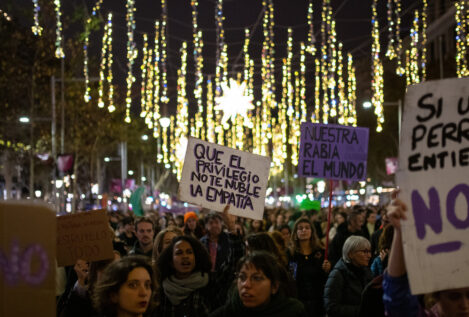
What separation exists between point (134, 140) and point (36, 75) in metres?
29.3

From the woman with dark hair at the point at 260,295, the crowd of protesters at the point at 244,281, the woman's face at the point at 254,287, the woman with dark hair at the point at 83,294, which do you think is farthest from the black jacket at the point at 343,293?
the woman with dark hair at the point at 83,294

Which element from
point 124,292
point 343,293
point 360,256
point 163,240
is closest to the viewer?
point 124,292

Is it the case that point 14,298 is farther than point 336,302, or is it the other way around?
point 336,302

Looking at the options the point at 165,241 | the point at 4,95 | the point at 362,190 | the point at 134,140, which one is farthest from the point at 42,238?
the point at 362,190

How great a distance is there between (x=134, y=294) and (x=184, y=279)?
1.41m

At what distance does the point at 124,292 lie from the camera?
184 inches

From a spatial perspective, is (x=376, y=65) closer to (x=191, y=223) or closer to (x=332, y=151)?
(x=191, y=223)

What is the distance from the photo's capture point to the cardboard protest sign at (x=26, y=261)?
3.25 m

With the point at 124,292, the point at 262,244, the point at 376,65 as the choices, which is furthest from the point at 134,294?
the point at 376,65

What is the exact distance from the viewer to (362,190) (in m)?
65.4

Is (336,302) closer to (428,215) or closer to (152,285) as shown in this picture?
(152,285)

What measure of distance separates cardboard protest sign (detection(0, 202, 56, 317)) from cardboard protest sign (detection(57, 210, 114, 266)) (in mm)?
3066

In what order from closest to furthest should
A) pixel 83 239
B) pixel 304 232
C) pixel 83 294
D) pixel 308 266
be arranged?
pixel 83 294, pixel 83 239, pixel 308 266, pixel 304 232

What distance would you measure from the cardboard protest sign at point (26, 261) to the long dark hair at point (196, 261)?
285 cm
